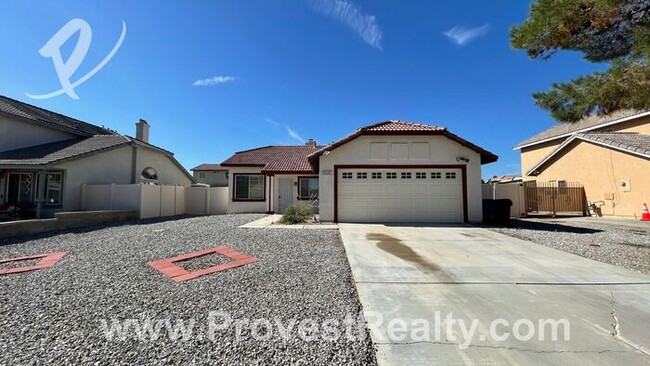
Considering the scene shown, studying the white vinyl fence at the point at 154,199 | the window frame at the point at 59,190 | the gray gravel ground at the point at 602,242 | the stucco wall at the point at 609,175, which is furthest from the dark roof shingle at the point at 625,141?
the window frame at the point at 59,190

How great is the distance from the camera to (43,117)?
56.6 ft

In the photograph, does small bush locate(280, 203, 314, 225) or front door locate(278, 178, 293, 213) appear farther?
front door locate(278, 178, 293, 213)

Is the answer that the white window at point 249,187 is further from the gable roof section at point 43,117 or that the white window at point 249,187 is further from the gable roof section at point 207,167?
the gable roof section at point 207,167

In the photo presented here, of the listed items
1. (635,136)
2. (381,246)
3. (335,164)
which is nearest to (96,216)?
(335,164)

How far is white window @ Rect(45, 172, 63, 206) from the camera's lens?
14.1 meters

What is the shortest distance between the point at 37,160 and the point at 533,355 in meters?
18.2

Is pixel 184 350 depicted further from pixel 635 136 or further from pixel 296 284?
pixel 635 136

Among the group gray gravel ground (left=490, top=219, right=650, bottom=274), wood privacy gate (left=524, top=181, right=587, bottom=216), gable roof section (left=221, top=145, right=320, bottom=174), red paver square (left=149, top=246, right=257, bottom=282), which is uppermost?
gable roof section (left=221, top=145, right=320, bottom=174)

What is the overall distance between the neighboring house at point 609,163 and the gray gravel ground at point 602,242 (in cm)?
556

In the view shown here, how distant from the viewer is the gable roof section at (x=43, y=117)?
50.7 feet

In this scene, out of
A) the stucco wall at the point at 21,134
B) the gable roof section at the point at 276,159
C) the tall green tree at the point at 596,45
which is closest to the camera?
the tall green tree at the point at 596,45

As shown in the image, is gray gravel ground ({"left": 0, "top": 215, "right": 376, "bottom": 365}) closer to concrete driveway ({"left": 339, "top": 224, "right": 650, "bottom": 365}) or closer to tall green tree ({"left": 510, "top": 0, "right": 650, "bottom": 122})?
concrete driveway ({"left": 339, "top": 224, "right": 650, "bottom": 365})

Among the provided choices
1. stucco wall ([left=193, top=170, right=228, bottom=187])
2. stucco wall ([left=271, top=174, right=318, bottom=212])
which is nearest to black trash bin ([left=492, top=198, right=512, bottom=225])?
stucco wall ([left=271, top=174, right=318, bottom=212])

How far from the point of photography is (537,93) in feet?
24.0
